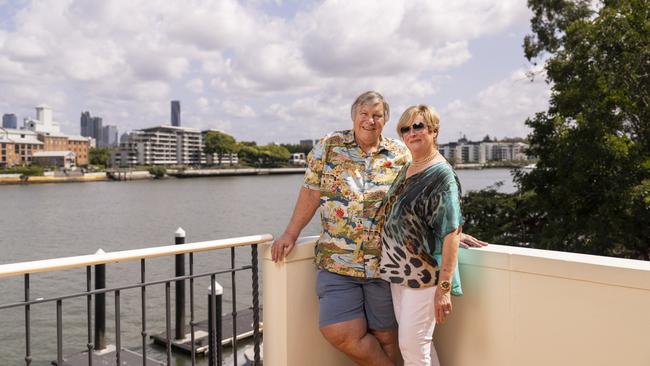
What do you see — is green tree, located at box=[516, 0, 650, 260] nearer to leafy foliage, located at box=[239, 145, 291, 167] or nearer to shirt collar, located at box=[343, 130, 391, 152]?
shirt collar, located at box=[343, 130, 391, 152]

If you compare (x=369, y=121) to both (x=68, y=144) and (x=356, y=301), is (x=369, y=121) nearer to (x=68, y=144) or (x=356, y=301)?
(x=356, y=301)

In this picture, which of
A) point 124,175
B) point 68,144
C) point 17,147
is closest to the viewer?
point 124,175

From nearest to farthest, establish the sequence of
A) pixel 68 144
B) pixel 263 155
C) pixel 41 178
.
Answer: pixel 41 178 < pixel 68 144 < pixel 263 155

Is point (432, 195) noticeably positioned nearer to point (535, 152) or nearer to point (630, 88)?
point (630, 88)

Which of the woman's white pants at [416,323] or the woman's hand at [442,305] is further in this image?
the woman's white pants at [416,323]

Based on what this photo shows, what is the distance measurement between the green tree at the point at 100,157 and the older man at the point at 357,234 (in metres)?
125

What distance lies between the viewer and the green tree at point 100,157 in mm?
117900

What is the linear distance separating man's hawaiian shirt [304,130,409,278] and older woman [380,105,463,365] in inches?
4.2

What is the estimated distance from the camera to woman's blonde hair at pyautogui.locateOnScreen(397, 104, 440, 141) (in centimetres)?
250

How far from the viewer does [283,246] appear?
9.50 ft

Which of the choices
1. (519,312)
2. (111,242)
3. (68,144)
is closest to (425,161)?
(519,312)

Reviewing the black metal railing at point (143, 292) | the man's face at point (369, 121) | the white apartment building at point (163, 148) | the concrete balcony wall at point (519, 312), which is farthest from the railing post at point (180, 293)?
the white apartment building at point (163, 148)

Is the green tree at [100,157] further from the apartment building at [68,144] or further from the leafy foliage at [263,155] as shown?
the leafy foliage at [263,155]

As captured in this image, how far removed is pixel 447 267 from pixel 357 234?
0.52m
